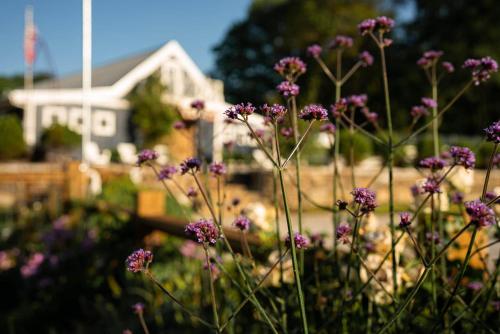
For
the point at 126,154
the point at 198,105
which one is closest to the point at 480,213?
the point at 198,105

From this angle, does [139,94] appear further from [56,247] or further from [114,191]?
[56,247]

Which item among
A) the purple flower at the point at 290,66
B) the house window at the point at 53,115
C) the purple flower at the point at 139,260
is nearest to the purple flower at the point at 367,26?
the purple flower at the point at 290,66

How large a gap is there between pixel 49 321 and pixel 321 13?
33181mm

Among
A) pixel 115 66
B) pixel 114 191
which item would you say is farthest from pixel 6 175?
pixel 115 66

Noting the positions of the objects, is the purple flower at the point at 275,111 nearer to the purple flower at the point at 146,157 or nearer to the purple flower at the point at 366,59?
the purple flower at the point at 146,157

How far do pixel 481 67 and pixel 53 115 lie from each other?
18.4m

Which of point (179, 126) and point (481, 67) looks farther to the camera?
point (179, 126)

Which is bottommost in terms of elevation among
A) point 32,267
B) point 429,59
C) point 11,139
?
point 32,267

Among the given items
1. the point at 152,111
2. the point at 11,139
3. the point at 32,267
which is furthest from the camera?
the point at 152,111

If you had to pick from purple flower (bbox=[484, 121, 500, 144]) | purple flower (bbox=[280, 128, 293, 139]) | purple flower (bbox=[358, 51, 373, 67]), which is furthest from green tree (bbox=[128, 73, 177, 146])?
purple flower (bbox=[484, 121, 500, 144])

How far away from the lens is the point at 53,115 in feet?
59.4

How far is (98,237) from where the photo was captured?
5.08 m

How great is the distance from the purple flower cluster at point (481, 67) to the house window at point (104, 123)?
18391 millimetres

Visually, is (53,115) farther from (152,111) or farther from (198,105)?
(198,105)
